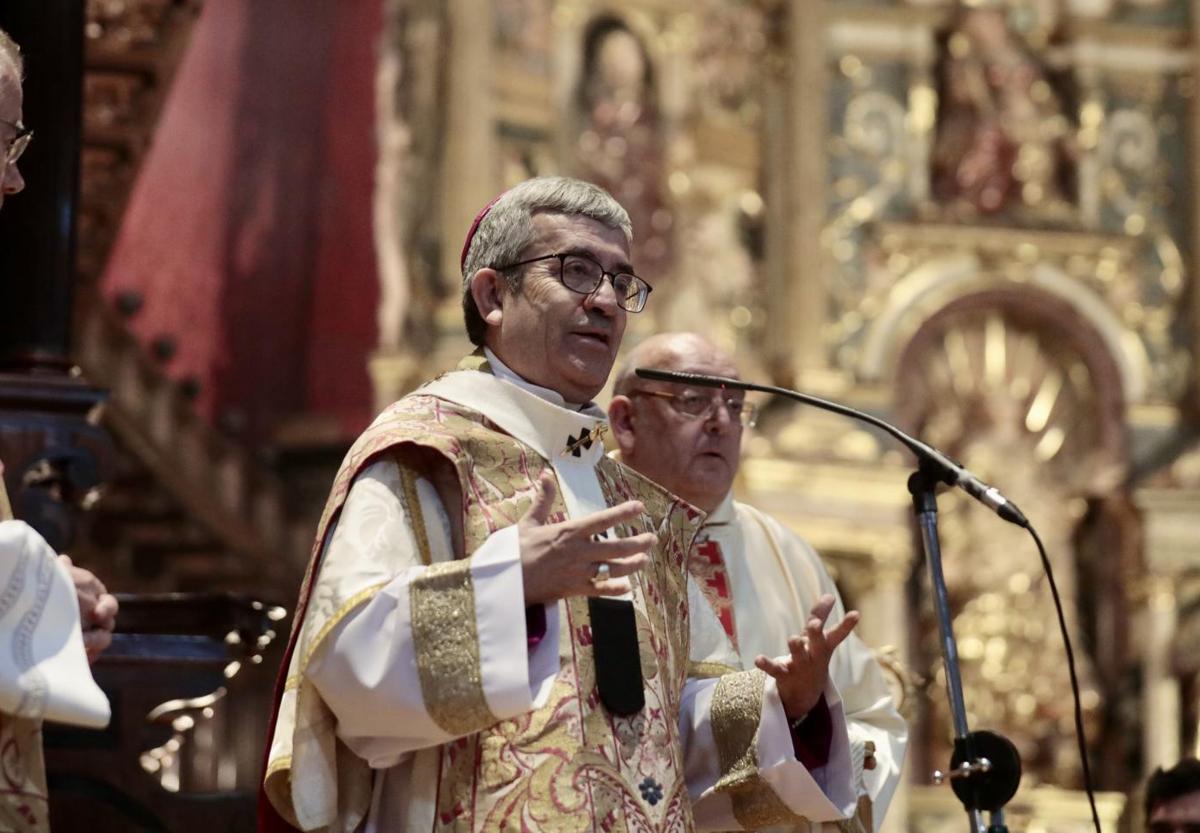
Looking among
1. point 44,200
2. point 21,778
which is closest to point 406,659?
point 21,778

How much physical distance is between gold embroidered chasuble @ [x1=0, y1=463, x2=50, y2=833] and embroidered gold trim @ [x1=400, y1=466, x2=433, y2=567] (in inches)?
28.3

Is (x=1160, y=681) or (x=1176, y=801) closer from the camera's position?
(x=1176, y=801)

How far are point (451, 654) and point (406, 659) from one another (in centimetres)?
6

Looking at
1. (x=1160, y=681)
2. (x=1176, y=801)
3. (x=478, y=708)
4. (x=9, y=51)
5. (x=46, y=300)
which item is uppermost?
(x=9, y=51)

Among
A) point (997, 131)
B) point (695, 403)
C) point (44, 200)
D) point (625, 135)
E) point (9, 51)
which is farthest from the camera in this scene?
point (997, 131)

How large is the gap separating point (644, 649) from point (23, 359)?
2.28 metres

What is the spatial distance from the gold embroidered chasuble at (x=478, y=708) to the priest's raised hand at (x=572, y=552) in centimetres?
10

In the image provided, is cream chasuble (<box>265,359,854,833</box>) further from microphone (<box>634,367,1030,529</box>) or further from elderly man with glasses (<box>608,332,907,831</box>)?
elderly man with glasses (<box>608,332,907,831</box>)

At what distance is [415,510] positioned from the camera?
11.0 feet

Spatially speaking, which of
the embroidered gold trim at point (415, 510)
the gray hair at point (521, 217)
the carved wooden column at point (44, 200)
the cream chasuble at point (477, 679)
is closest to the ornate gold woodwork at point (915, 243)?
the carved wooden column at point (44, 200)

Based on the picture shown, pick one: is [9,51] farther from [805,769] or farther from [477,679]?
[805,769]

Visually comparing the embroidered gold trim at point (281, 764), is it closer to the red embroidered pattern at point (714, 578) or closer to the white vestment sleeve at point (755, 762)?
the white vestment sleeve at point (755, 762)

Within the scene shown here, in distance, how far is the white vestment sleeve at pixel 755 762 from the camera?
11.7ft

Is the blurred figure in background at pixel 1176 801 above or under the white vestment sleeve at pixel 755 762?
under
